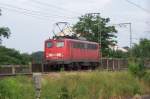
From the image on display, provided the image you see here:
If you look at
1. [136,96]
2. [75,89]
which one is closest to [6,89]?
[75,89]

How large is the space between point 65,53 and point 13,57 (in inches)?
598

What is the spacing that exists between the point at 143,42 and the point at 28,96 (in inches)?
2354

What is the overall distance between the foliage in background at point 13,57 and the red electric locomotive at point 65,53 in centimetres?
935

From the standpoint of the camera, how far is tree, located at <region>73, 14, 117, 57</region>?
74.2 m

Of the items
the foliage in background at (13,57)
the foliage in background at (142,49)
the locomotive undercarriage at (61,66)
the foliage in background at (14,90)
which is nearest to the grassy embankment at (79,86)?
the foliage in background at (14,90)

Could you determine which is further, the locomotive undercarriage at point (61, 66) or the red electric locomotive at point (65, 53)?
the red electric locomotive at point (65, 53)

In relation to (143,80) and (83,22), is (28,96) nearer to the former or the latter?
(143,80)

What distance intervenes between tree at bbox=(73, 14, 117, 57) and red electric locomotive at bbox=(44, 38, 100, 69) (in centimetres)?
2639

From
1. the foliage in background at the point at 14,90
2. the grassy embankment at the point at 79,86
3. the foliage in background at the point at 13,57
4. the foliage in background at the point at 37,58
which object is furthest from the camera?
the foliage in background at the point at 13,57

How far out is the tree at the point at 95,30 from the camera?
74.2 m

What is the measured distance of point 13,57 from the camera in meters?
57.3

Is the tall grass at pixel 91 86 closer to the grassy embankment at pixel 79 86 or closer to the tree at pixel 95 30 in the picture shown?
the grassy embankment at pixel 79 86

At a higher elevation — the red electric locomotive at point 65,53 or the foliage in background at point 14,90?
the red electric locomotive at point 65,53

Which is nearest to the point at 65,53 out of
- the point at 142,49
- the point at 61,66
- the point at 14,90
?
the point at 61,66
